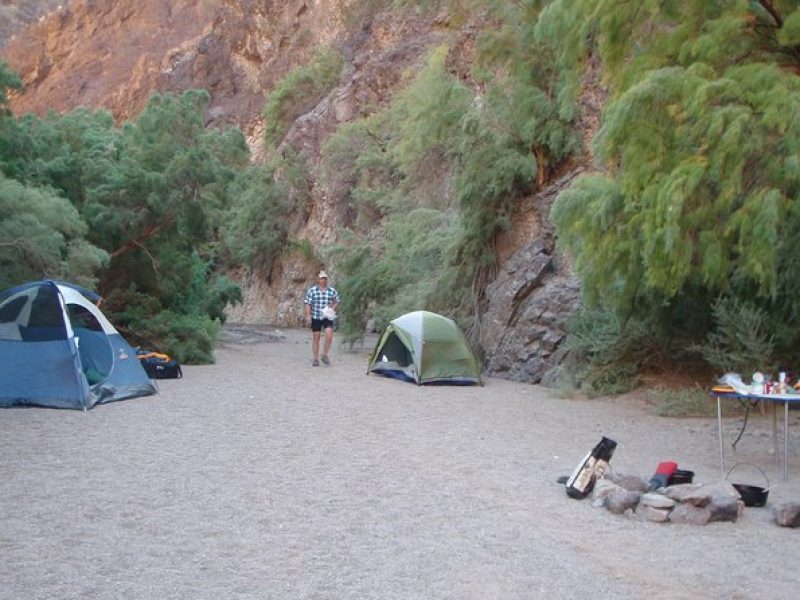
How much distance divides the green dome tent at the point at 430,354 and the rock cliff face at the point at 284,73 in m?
1.52

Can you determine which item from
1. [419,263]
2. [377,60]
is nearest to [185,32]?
[377,60]

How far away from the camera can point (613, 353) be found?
50.0 ft

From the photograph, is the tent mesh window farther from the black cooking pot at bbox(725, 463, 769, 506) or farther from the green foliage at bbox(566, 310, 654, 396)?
the black cooking pot at bbox(725, 463, 769, 506)

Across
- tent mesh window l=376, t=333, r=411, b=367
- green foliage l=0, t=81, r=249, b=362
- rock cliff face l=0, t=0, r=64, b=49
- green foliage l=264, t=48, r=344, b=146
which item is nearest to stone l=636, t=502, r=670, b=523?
tent mesh window l=376, t=333, r=411, b=367

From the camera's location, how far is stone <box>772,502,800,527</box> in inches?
267

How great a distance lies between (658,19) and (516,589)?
24.8 ft

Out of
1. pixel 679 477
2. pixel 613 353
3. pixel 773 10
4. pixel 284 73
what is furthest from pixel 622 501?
pixel 284 73

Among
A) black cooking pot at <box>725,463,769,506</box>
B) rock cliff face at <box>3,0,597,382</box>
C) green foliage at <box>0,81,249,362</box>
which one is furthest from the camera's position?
rock cliff face at <box>3,0,597,382</box>

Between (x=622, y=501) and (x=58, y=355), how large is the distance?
8.49 metres

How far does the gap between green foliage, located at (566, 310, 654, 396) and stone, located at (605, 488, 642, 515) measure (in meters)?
7.52

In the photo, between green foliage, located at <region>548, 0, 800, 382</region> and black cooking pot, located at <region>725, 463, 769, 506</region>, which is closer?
black cooking pot, located at <region>725, 463, 769, 506</region>

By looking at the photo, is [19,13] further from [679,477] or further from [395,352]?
[679,477]

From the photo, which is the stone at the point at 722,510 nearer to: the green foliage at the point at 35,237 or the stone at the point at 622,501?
the stone at the point at 622,501

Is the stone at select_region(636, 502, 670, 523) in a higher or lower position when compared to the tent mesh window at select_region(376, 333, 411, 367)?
lower
